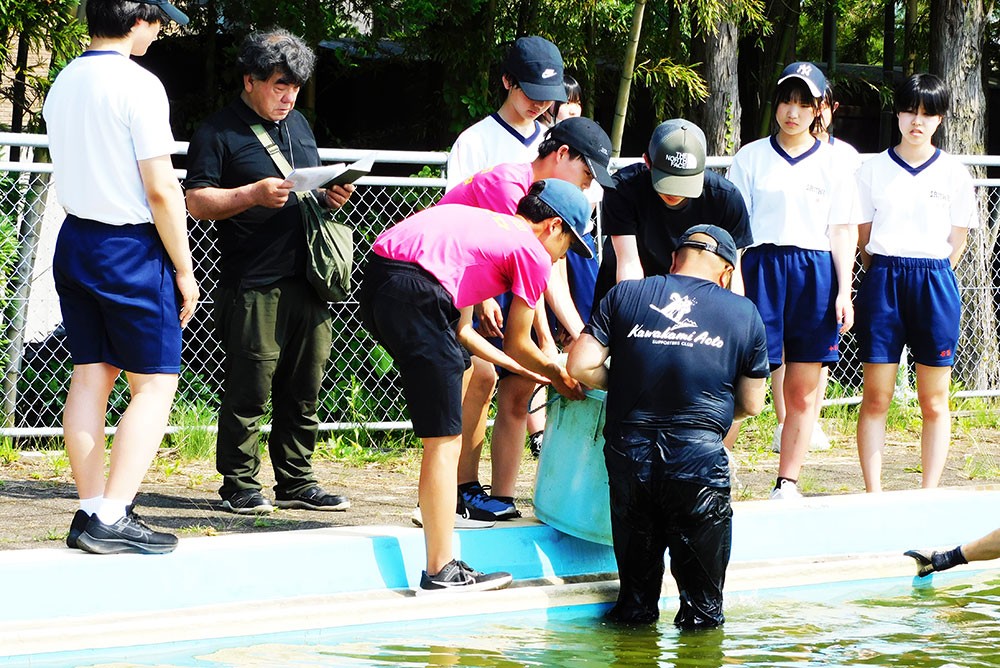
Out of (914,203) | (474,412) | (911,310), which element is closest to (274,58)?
(474,412)

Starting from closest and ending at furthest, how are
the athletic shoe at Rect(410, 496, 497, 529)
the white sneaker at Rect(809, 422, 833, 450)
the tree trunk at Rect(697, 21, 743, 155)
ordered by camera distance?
the athletic shoe at Rect(410, 496, 497, 529), the white sneaker at Rect(809, 422, 833, 450), the tree trunk at Rect(697, 21, 743, 155)

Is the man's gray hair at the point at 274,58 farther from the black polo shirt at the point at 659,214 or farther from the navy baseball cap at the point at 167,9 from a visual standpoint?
the black polo shirt at the point at 659,214

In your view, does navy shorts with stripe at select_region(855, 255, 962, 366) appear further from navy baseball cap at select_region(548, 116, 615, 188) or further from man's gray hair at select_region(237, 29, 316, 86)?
man's gray hair at select_region(237, 29, 316, 86)

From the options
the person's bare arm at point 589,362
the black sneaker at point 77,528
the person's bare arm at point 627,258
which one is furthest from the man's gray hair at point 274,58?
the black sneaker at point 77,528

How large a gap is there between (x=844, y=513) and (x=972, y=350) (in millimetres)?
3751

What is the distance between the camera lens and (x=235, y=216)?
550 cm

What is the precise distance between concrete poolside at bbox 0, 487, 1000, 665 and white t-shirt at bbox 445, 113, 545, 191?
1545 millimetres

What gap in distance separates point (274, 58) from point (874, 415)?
10.2ft

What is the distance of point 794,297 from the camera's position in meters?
6.00

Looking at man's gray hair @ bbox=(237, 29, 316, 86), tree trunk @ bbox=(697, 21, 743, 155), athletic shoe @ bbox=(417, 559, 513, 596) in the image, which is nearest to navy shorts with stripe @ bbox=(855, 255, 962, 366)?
athletic shoe @ bbox=(417, 559, 513, 596)

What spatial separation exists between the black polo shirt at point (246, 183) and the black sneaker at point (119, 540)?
1.33m

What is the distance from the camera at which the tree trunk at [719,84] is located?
9180 millimetres

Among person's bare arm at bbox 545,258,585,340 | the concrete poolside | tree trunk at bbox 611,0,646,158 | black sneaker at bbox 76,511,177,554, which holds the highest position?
tree trunk at bbox 611,0,646,158

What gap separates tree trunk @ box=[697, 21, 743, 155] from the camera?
30.1ft
